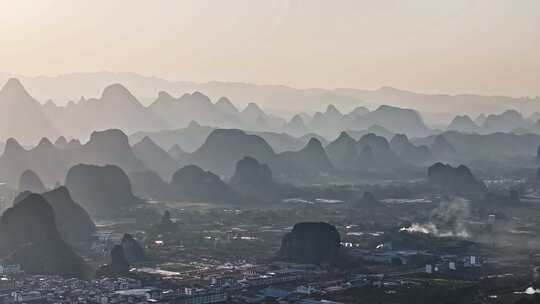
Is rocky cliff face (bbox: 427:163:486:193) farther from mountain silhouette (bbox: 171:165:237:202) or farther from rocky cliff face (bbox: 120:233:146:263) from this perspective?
rocky cliff face (bbox: 120:233:146:263)

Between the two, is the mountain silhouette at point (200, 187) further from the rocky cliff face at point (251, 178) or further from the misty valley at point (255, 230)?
the rocky cliff face at point (251, 178)

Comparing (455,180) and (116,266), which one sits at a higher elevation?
(455,180)

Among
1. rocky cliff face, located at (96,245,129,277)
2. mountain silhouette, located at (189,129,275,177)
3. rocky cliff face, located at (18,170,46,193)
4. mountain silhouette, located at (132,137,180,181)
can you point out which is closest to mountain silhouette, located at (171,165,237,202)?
rocky cliff face, located at (18,170,46,193)

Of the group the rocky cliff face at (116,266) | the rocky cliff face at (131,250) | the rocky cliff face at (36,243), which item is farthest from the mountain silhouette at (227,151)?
the rocky cliff face at (116,266)

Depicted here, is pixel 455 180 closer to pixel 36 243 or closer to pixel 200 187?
pixel 200 187

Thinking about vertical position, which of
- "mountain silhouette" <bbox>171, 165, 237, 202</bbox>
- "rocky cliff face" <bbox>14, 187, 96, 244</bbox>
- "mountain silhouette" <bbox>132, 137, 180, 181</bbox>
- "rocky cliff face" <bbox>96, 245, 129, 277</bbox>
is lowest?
"rocky cliff face" <bbox>96, 245, 129, 277</bbox>

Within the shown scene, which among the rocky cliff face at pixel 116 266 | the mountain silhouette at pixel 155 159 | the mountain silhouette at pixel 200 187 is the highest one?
the mountain silhouette at pixel 155 159

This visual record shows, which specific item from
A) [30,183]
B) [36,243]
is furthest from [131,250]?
[30,183]

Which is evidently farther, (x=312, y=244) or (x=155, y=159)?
(x=155, y=159)

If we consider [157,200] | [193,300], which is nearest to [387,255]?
[193,300]
